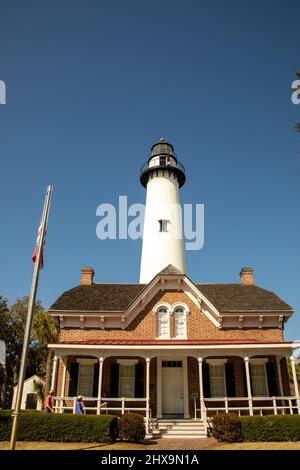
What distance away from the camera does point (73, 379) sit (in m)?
17.0

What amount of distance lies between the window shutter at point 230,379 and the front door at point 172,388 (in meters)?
2.21

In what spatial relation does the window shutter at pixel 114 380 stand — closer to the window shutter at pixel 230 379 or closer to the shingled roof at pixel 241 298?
the window shutter at pixel 230 379

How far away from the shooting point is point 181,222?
88.2 feet

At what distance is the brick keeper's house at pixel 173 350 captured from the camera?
15539mm

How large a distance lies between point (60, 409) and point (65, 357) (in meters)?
2.77

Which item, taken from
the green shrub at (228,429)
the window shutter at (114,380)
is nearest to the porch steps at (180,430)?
the green shrub at (228,429)

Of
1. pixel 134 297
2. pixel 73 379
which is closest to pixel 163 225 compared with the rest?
pixel 134 297

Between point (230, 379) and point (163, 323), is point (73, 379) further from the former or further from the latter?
point (230, 379)

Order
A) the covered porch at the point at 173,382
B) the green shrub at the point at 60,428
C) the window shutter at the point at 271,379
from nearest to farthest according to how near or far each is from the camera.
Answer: the green shrub at the point at 60,428 < the covered porch at the point at 173,382 < the window shutter at the point at 271,379

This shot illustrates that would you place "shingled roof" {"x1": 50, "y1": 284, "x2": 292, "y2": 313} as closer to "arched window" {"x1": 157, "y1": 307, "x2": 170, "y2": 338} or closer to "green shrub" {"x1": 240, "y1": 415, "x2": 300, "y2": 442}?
"arched window" {"x1": 157, "y1": 307, "x2": 170, "y2": 338}

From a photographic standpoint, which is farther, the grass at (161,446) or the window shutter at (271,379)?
the window shutter at (271,379)

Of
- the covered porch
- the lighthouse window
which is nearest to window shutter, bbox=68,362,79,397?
the covered porch

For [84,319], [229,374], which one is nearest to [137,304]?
[84,319]

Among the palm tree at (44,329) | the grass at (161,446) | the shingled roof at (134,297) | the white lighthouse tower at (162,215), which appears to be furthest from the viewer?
the palm tree at (44,329)
